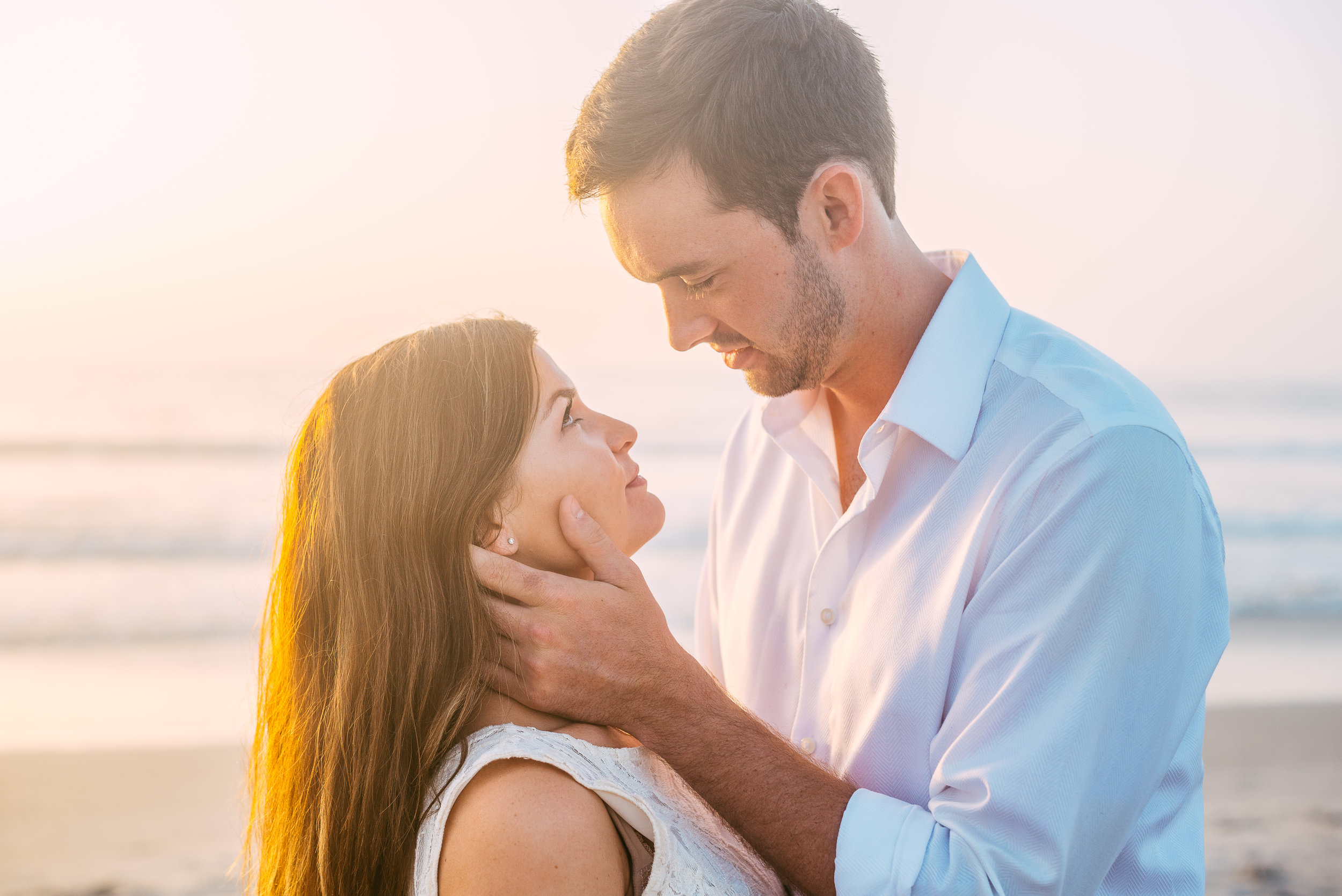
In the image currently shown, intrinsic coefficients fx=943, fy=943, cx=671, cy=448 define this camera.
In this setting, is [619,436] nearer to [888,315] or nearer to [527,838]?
[888,315]

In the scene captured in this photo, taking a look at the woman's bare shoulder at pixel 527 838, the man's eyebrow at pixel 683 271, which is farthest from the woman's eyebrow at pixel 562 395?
the woman's bare shoulder at pixel 527 838

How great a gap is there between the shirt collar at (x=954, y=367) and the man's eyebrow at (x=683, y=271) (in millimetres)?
546

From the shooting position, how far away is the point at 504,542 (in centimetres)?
203

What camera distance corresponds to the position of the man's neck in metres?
2.39

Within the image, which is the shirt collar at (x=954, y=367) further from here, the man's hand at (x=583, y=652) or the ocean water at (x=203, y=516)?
the ocean water at (x=203, y=516)

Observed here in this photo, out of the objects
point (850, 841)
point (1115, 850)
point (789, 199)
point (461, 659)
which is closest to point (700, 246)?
point (789, 199)

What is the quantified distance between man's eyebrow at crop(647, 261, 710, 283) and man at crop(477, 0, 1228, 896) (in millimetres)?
12

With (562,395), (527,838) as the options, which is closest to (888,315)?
(562,395)

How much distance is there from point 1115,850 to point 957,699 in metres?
0.38

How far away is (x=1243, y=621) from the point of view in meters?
8.45

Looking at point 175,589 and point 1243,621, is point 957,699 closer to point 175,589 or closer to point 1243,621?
point 1243,621

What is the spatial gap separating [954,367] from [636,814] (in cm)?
120

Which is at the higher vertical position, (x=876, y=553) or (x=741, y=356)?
(x=741, y=356)

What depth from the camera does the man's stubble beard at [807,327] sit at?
232 centimetres
